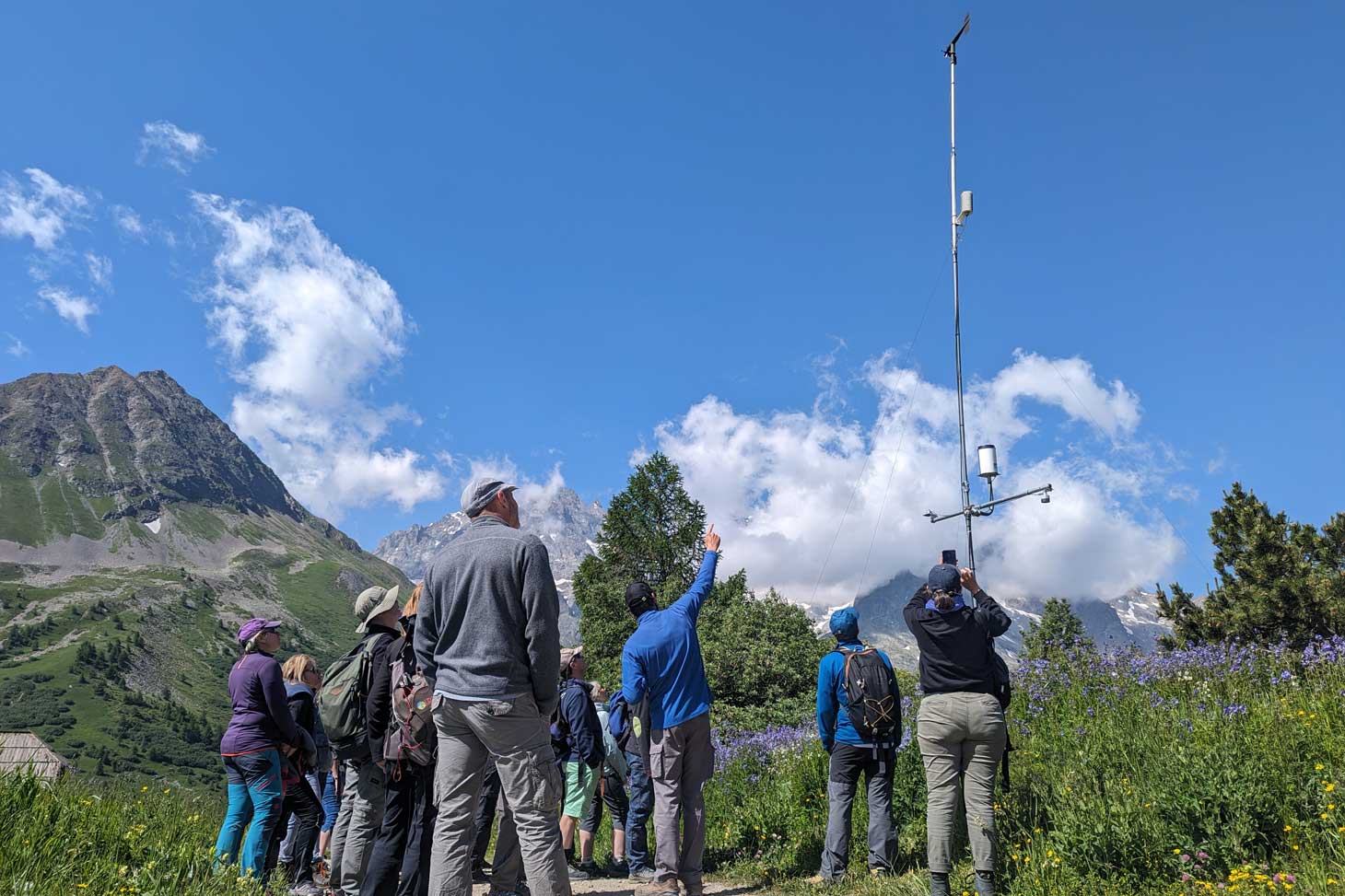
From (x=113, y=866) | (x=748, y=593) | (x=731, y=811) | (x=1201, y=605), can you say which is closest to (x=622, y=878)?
(x=731, y=811)

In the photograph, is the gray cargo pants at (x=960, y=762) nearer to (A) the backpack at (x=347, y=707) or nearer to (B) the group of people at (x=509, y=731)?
(B) the group of people at (x=509, y=731)

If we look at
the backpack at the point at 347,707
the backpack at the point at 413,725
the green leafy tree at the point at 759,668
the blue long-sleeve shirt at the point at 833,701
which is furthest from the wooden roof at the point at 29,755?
the green leafy tree at the point at 759,668

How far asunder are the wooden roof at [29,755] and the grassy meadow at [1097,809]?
11.6 inches

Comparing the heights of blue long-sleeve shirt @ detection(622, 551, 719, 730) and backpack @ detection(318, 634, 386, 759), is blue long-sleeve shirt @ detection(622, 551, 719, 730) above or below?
above

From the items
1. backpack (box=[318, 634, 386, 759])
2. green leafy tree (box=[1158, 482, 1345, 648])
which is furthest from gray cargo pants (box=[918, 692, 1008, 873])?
green leafy tree (box=[1158, 482, 1345, 648])

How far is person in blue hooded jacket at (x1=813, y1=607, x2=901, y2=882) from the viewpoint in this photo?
21.6 ft

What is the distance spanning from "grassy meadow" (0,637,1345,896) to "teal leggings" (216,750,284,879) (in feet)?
1.12

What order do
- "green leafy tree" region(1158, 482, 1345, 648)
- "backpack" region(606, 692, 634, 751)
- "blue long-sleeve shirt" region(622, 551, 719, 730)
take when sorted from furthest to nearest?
"green leafy tree" region(1158, 482, 1345, 648), "backpack" region(606, 692, 634, 751), "blue long-sleeve shirt" region(622, 551, 719, 730)

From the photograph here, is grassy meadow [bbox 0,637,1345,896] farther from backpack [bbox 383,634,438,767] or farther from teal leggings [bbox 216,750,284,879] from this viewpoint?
backpack [bbox 383,634,438,767]

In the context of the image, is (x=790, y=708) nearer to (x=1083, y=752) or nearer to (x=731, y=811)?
(x=731, y=811)

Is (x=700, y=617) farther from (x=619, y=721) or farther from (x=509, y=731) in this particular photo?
(x=509, y=731)

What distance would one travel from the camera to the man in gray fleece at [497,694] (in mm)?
4562

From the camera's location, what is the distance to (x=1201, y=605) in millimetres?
20250

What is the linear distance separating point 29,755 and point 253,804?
244 cm
